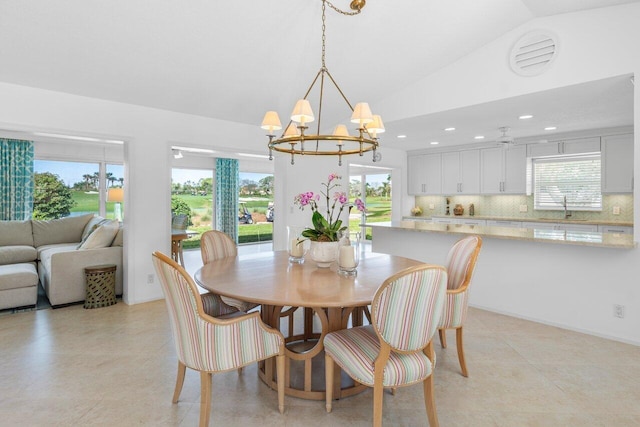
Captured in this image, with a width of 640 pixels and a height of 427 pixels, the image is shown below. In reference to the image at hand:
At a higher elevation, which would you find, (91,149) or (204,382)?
(91,149)

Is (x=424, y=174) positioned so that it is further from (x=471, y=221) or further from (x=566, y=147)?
(x=566, y=147)

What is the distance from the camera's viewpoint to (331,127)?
548 centimetres

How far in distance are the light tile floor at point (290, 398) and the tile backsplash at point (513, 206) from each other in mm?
3013

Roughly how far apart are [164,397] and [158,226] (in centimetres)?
253

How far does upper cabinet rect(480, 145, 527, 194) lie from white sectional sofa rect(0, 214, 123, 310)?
588 centimetres

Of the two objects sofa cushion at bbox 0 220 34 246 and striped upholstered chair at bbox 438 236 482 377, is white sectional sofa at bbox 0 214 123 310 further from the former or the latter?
striped upholstered chair at bbox 438 236 482 377

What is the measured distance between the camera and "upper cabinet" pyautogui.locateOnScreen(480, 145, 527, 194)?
Answer: 5922 millimetres

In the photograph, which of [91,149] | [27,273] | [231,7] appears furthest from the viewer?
[91,149]

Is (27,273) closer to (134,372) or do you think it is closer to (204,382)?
(134,372)

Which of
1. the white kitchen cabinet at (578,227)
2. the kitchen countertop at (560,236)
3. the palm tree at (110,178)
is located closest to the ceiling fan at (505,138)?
the kitchen countertop at (560,236)

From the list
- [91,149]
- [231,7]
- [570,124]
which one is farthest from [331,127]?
[91,149]

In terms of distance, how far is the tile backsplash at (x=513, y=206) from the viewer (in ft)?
16.9

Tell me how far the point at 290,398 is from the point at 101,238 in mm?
3414

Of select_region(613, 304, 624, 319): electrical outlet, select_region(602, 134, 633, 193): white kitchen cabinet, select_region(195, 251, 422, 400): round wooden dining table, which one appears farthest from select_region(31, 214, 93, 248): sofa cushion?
select_region(602, 134, 633, 193): white kitchen cabinet
